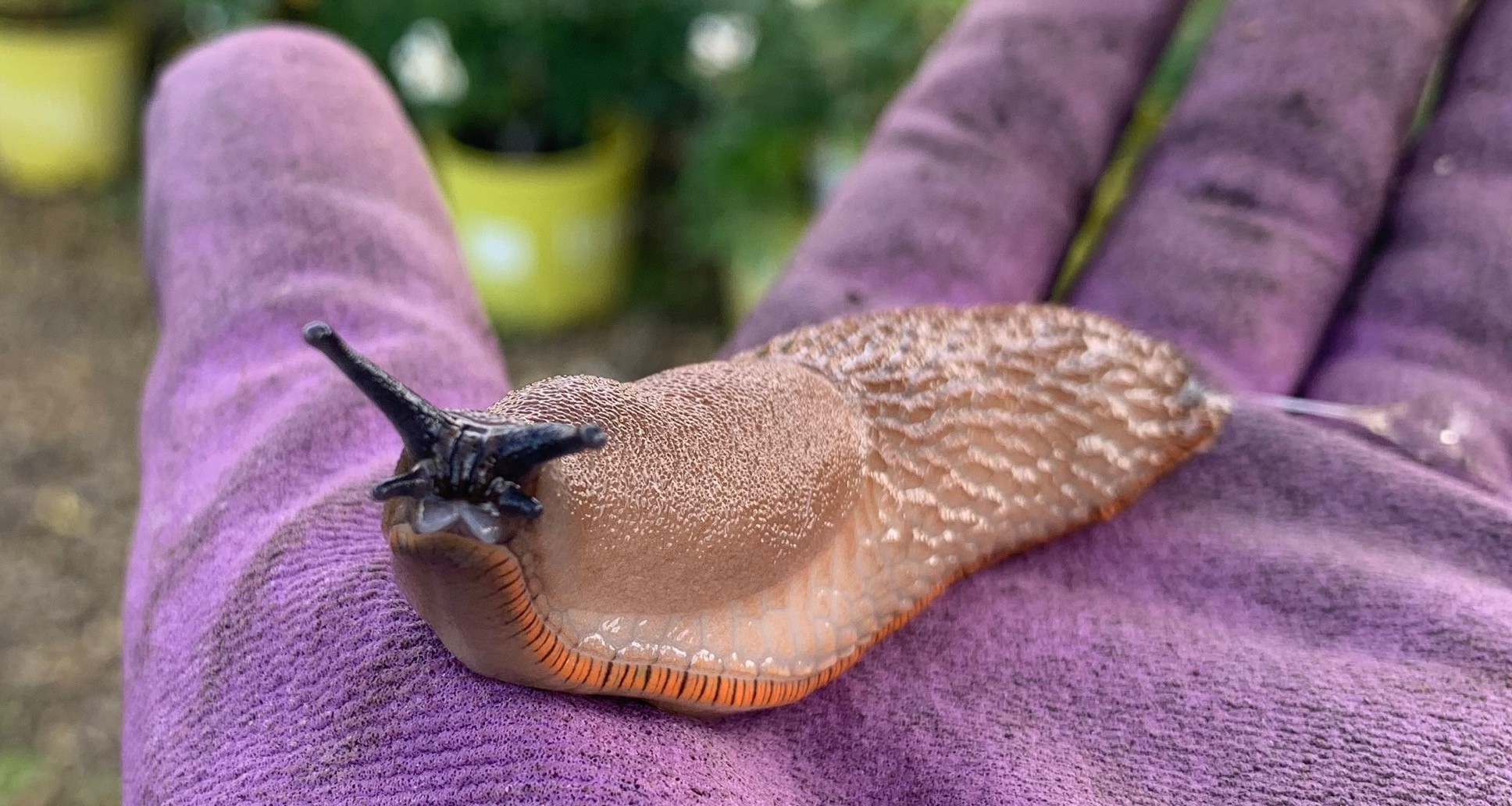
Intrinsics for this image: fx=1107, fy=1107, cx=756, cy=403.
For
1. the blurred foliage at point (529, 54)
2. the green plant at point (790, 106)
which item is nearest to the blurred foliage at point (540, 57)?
the blurred foliage at point (529, 54)

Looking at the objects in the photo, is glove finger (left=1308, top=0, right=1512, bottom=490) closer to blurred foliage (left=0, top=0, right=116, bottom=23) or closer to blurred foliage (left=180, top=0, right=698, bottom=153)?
blurred foliage (left=180, top=0, right=698, bottom=153)

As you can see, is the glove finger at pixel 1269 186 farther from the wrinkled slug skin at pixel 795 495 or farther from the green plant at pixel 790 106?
the green plant at pixel 790 106

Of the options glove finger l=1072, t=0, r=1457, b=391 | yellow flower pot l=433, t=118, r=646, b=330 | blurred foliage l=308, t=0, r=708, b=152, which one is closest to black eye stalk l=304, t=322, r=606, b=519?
glove finger l=1072, t=0, r=1457, b=391

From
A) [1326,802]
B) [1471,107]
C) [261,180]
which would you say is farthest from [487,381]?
[1471,107]

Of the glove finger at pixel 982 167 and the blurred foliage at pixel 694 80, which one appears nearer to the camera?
the glove finger at pixel 982 167

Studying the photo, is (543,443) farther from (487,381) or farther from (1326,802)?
(1326,802)

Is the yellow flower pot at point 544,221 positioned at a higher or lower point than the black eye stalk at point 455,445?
lower

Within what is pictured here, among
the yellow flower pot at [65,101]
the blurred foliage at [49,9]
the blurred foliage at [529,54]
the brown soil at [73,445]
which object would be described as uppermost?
the blurred foliage at [529,54]
